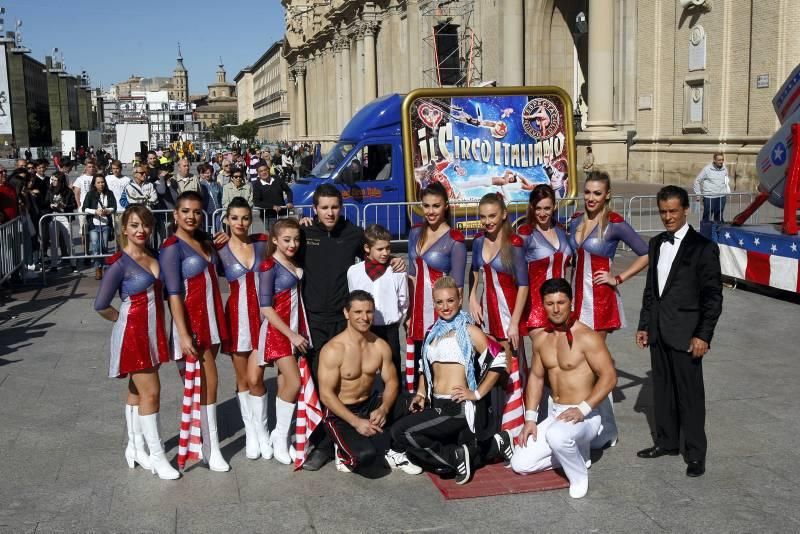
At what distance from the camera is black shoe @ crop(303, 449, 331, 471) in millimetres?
5930

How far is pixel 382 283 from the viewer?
616 cm

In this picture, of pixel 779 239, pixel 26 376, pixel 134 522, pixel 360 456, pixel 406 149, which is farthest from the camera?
pixel 406 149

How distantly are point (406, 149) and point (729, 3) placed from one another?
12.3 meters

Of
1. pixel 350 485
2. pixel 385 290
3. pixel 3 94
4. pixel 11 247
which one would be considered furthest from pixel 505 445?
pixel 3 94

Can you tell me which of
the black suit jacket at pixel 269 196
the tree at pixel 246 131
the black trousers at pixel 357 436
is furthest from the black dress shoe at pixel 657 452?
the tree at pixel 246 131

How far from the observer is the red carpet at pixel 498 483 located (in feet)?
18.0

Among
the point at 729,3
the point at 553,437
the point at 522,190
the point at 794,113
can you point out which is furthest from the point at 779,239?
the point at 729,3

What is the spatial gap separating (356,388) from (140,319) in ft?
4.63

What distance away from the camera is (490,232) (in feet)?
20.6

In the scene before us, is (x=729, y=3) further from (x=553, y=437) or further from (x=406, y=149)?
(x=553, y=437)

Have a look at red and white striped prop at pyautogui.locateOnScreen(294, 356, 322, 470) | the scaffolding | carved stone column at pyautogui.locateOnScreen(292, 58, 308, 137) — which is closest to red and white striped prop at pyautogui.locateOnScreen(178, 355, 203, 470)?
red and white striped prop at pyautogui.locateOnScreen(294, 356, 322, 470)

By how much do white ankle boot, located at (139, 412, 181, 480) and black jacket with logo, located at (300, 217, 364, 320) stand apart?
124 cm

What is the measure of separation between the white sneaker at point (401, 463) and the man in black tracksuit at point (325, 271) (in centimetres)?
45

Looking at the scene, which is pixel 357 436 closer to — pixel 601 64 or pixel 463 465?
pixel 463 465
